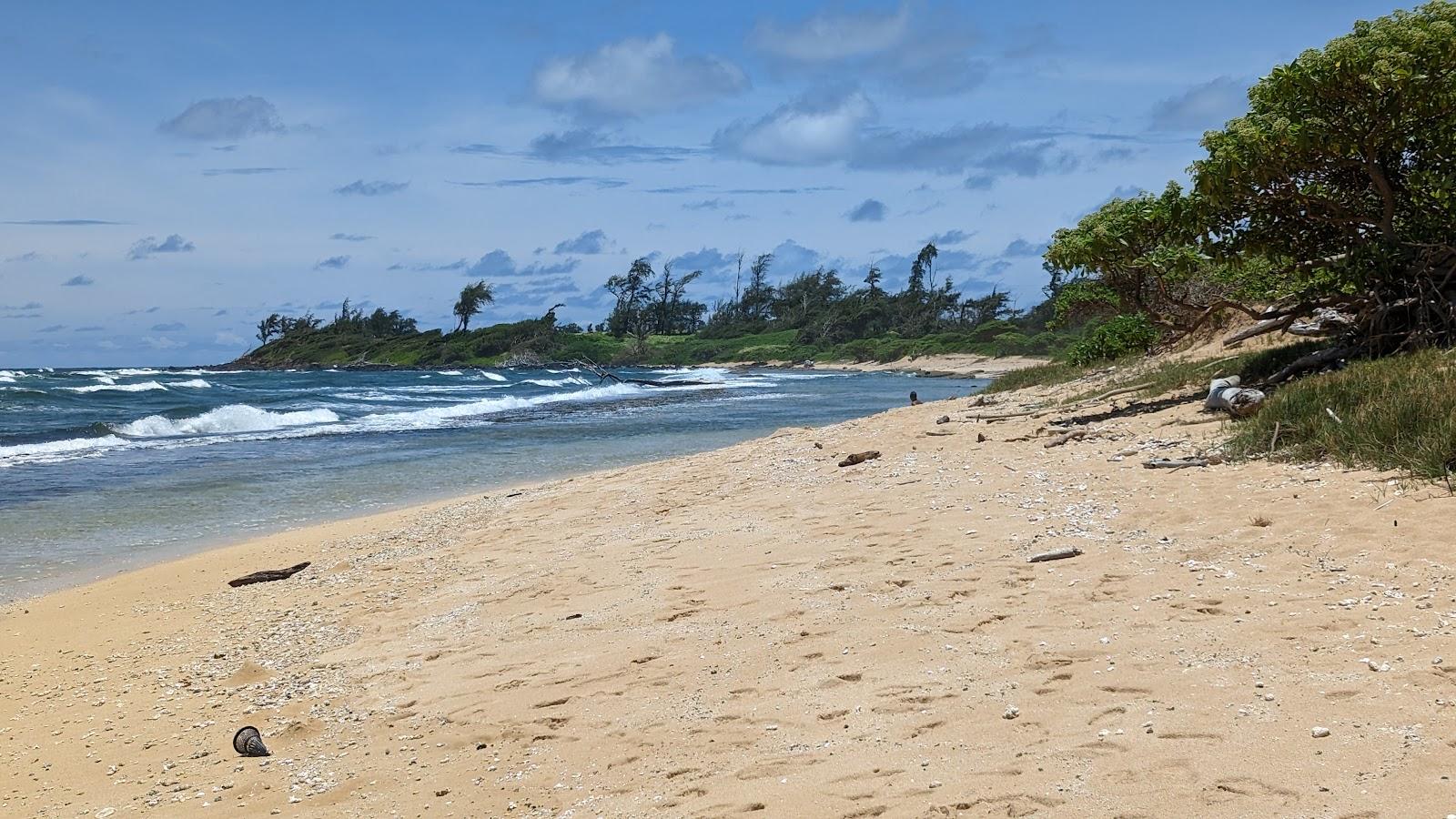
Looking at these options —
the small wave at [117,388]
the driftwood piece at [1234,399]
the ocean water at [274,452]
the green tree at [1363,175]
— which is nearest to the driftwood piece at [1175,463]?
the driftwood piece at [1234,399]

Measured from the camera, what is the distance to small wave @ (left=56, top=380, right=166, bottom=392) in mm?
44625

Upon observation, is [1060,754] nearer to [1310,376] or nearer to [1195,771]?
[1195,771]

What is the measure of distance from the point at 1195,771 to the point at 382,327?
124m

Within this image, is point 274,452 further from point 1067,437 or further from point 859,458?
point 1067,437

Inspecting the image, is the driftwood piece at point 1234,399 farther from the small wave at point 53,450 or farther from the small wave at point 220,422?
the small wave at point 220,422

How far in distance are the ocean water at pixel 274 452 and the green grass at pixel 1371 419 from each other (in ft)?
34.7

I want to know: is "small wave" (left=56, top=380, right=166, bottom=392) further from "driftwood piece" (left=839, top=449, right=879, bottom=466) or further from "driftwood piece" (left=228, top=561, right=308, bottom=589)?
"driftwood piece" (left=839, top=449, right=879, bottom=466)

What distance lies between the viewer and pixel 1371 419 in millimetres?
7617

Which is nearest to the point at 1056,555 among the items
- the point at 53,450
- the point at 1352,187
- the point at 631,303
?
the point at 1352,187

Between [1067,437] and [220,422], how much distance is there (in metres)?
24.4

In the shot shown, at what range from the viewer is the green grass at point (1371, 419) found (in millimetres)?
6867

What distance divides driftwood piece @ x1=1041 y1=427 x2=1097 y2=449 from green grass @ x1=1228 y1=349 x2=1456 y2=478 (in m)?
1.92

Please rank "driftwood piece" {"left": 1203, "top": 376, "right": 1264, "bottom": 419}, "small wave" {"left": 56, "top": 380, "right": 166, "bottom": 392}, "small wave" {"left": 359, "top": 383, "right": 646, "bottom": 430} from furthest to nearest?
1. "small wave" {"left": 56, "top": 380, "right": 166, "bottom": 392}
2. "small wave" {"left": 359, "top": 383, "right": 646, "bottom": 430}
3. "driftwood piece" {"left": 1203, "top": 376, "right": 1264, "bottom": 419}

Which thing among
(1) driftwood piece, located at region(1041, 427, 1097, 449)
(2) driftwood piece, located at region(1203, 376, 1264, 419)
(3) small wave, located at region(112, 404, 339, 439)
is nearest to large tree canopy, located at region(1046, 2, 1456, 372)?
(2) driftwood piece, located at region(1203, 376, 1264, 419)
